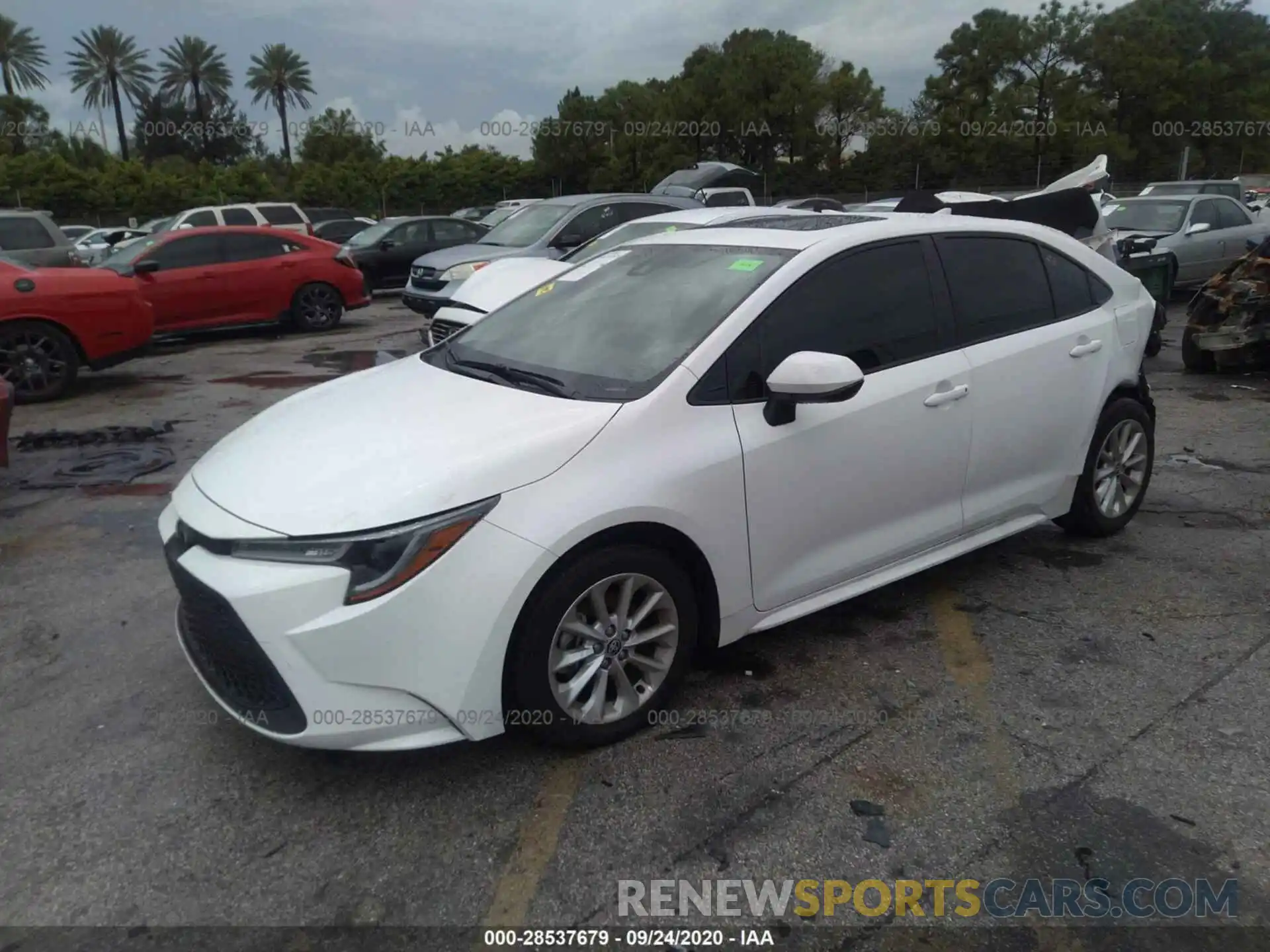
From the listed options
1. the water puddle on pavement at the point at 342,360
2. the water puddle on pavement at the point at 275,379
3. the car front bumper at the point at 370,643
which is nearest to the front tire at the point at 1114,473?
the car front bumper at the point at 370,643

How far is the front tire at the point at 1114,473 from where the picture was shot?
4.87 m

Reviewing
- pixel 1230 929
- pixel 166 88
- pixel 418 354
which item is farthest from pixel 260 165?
pixel 1230 929

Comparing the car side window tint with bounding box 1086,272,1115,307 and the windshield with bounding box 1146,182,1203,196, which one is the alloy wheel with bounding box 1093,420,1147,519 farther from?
the windshield with bounding box 1146,182,1203,196

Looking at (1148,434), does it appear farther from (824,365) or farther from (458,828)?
(458,828)

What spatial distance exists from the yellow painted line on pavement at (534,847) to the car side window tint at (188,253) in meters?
11.3

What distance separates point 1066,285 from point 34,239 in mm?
12843

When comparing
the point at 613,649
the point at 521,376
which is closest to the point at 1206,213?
the point at 521,376

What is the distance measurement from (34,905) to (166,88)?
78.5 metres

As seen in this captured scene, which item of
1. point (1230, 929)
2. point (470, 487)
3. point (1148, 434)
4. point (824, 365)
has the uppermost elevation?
point (824, 365)

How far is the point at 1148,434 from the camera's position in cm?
515

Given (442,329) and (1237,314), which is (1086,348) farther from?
(1237,314)

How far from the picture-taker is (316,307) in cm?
1384

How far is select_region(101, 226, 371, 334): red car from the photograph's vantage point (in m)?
12.5

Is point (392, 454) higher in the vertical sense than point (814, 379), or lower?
lower
